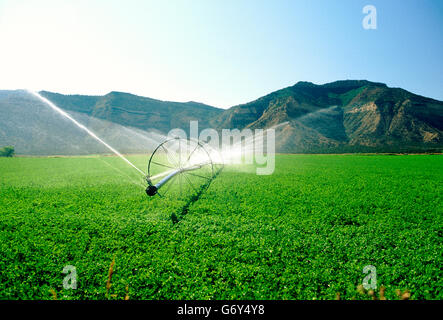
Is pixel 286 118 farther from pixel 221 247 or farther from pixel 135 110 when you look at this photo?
pixel 135 110

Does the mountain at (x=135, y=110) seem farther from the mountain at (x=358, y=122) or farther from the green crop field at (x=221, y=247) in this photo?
the green crop field at (x=221, y=247)

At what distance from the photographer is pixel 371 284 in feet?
13.1

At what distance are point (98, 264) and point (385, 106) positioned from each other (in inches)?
5520

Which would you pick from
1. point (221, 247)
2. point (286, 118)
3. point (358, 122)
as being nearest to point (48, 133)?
point (286, 118)

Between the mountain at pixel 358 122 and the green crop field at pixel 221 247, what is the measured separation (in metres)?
73.7

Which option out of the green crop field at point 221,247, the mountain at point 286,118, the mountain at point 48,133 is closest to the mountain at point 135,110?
the mountain at point 286,118

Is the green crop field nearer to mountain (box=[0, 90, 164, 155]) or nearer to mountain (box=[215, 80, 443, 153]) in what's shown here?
mountain (box=[215, 80, 443, 153])

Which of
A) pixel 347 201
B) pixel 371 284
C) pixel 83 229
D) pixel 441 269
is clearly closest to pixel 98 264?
pixel 83 229

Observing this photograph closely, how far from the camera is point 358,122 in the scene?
369ft

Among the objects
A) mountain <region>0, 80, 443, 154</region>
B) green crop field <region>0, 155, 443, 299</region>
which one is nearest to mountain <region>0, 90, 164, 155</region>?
mountain <region>0, 80, 443, 154</region>

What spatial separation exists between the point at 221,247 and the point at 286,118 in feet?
389

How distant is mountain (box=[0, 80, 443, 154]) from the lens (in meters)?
90.5

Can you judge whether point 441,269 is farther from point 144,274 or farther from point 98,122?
point 98,122

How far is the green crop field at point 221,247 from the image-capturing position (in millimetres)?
3906
